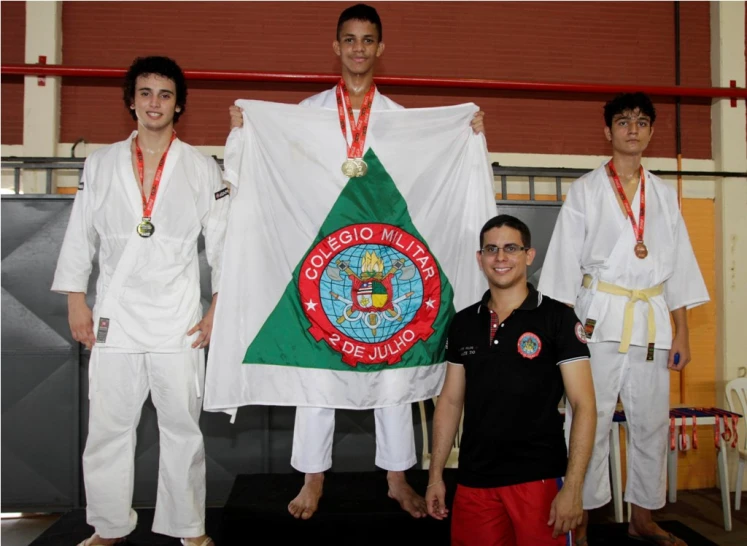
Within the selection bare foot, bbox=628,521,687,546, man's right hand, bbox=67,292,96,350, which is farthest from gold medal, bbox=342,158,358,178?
bare foot, bbox=628,521,687,546

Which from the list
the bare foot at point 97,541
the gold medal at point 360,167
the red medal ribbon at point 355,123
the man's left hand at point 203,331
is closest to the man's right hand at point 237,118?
the red medal ribbon at point 355,123

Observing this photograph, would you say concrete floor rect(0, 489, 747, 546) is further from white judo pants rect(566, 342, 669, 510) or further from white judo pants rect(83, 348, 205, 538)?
white judo pants rect(83, 348, 205, 538)

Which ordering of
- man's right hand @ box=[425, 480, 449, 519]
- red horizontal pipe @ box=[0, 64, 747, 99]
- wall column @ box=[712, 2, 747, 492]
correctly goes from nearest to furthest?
man's right hand @ box=[425, 480, 449, 519] → red horizontal pipe @ box=[0, 64, 747, 99] → wall column @ box=[712, 2, 747, 492]

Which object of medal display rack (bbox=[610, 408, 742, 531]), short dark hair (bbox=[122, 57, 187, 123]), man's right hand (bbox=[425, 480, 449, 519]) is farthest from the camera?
medal display rack (bbox=[610, 408, 742, 531])

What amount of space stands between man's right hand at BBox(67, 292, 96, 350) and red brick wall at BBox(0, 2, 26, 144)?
216 centimetres

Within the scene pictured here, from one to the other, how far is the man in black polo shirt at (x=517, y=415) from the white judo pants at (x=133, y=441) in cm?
104

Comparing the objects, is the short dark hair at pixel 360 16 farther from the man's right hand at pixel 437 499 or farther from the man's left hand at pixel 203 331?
the man's right hand at pixel 437 499

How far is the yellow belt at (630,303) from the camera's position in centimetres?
269

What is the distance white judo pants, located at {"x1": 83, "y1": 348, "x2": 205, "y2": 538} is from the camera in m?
2.47

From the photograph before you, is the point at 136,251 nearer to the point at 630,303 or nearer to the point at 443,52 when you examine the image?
the point at 630,303

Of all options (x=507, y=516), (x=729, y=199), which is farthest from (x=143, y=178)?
(x=729, y=199)

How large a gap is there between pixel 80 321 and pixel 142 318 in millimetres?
281

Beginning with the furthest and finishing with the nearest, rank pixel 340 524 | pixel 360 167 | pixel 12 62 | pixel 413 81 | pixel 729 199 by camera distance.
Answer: pixel 729 199 < pixel 12 62 < pixel 413 81 < pixel 360 167 < pixel 340 524

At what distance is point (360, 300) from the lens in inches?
104
